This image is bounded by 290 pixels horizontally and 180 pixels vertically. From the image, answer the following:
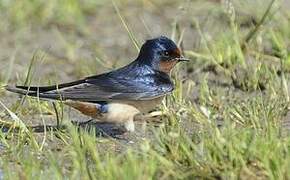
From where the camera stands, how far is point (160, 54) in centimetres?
521


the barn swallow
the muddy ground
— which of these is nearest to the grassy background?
the muddy ground

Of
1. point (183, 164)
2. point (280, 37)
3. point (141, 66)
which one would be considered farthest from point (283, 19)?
point (183, 164)

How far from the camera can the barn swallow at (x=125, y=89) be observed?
193 inches

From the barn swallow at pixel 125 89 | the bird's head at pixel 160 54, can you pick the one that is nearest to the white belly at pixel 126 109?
the barn swallow at pixel 125 89

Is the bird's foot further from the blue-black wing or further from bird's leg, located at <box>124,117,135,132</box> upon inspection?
the blue-black wing

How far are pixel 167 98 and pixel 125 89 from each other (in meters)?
0.39

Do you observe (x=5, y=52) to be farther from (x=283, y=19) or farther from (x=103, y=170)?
(x=103, y=170)

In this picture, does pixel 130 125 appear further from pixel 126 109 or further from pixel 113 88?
pixel 113 88

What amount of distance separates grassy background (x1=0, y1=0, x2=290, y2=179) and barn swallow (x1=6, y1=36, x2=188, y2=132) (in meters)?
0.12

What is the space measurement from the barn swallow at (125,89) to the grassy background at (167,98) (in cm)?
12

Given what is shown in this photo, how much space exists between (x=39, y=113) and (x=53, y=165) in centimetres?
155

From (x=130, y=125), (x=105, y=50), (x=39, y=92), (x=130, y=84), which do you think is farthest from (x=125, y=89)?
(x=105, y=50)

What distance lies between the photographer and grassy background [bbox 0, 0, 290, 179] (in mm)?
3852

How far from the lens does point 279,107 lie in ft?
16.5
